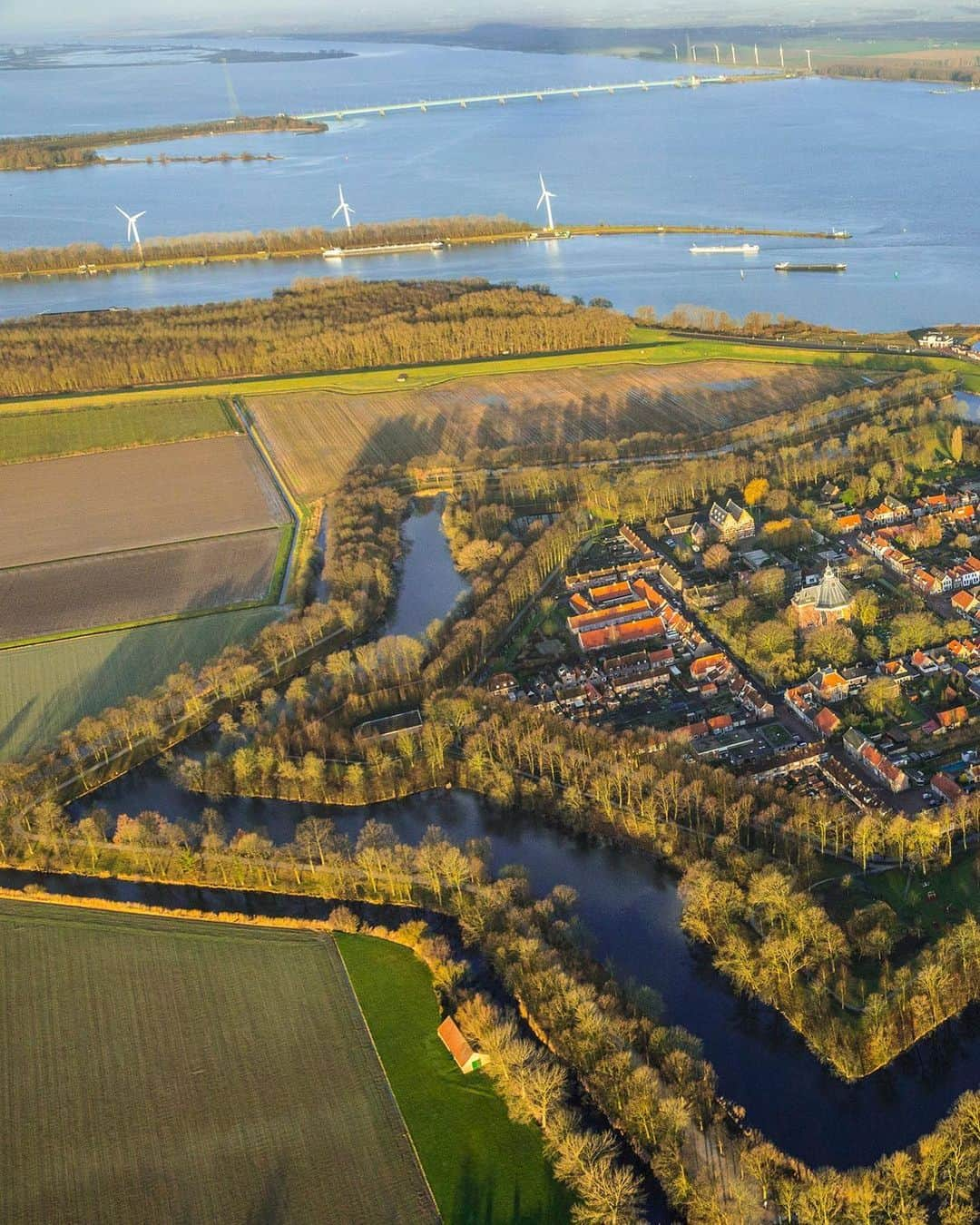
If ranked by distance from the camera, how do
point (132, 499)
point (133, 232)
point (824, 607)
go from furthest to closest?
point (133, 232) → point (132, 499) → point (824, 607)

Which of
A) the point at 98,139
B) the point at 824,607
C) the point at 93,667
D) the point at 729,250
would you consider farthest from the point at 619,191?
the point at 93,667

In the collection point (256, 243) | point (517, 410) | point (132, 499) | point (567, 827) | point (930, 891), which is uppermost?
point (256, 243)

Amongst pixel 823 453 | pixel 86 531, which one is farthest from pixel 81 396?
pixel 823 453

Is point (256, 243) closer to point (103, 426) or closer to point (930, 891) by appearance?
point (103, 426)

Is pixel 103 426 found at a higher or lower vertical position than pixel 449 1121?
higher

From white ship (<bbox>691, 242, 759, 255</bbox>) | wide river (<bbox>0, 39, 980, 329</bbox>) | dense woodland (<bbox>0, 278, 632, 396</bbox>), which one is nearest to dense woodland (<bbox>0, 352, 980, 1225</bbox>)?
dense woodland (<bbox>0, 278, 632, 396</bbox>)

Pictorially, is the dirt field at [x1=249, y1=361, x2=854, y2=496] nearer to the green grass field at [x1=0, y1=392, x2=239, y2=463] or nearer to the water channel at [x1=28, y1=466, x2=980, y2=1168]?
the green grass field at [x1=0, y1=392, x2=239, y2=463]

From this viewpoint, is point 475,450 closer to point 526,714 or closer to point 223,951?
point 526,714
